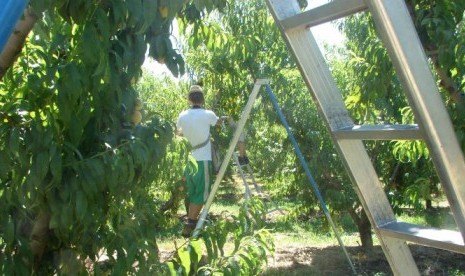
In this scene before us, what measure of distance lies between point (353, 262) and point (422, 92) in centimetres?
477

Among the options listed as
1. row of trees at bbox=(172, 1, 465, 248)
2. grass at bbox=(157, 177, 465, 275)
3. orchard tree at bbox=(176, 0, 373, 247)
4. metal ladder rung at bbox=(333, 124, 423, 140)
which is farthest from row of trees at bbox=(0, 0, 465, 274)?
orchard tree at bbox=(176, 0, 373, 247)

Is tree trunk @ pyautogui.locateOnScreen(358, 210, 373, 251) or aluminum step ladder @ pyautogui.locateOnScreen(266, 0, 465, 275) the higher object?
aluminum step ladder @ pyautogui.locateOnScreen(266, 0, 465, 275)

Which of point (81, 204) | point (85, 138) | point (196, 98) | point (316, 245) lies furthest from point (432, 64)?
point (316, 245)

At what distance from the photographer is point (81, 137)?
1922 millimetres

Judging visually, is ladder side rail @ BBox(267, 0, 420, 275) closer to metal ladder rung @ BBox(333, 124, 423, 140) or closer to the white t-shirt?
metal ladder rung @ BBox(333, 124, 423, 140)

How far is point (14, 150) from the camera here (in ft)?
5.58

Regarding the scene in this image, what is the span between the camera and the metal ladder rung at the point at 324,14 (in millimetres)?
1631

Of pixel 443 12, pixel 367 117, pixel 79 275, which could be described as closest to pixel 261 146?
pixel 367 117

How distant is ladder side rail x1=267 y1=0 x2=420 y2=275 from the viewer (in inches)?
78.2

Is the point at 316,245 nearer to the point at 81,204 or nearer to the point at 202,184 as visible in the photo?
the point at 202,184

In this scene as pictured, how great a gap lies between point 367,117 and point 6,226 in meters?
2.97

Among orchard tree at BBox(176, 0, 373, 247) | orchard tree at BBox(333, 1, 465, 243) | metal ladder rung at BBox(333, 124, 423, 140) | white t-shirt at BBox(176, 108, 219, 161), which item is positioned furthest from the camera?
orchard tree at BBox(176, 0, 373, 247)

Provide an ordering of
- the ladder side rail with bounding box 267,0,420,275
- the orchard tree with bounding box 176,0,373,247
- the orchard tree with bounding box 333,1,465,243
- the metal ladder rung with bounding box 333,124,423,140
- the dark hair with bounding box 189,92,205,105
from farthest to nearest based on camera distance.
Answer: the orchard tree with bounding box 176,0,373,247 → the dark hair with bounding box 189,92,205,105 → the orchard tree with bounding box 333,1,465,243 → the ladder side rail with bounding box 267,0,420,275 → the metal ladder rung with bounding box 333,124,423,140

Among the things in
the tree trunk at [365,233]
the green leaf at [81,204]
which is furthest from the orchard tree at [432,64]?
the green leaf at [81,204]
